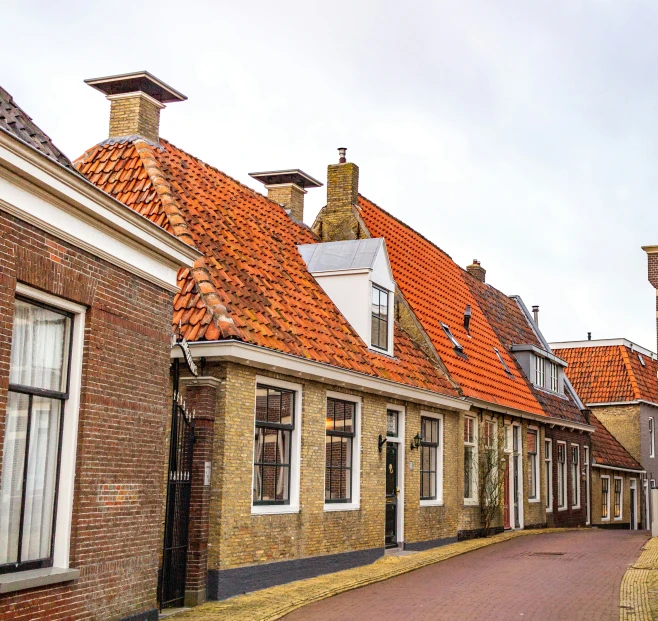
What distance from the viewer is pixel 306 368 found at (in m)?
14.2

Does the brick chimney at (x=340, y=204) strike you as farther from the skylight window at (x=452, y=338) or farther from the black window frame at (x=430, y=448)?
the black window frame at (x=430, y=448)

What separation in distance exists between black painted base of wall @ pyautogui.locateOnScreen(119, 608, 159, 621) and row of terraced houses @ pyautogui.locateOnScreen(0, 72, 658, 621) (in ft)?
0.08

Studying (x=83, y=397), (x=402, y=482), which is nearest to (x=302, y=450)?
(x=402, y=482)

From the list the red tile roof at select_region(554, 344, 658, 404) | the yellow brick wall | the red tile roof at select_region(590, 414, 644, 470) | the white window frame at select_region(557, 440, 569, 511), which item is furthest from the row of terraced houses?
the red tile roof at select_region(554, 344, 658, 404)

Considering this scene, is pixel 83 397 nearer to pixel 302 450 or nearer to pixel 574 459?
pixel 302 450

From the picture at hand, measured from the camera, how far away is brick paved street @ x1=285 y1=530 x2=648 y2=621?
11.4m

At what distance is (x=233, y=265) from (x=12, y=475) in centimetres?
726

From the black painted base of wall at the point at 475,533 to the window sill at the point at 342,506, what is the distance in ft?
19.2

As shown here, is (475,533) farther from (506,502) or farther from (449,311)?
(449,311)

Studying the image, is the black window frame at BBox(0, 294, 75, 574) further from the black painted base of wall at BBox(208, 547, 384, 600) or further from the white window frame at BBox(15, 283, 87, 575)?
the black painted base of wall at BBox(208, 547, 384, 600)

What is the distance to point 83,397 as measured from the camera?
9180mm

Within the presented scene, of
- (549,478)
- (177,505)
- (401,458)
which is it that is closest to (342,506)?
(401,458)

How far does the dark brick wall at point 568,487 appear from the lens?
95.0ft

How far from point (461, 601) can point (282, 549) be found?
291 cm
